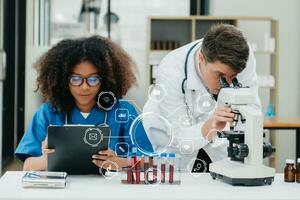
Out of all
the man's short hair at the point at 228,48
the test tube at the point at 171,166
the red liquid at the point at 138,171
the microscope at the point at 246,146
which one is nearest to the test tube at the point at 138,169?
the red liquid at the point at 138,171

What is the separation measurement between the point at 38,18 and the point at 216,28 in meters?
3.85

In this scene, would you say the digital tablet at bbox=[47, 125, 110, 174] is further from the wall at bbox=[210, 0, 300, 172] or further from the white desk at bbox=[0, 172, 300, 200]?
the wall at bbox=[210, 0, 300, 172]

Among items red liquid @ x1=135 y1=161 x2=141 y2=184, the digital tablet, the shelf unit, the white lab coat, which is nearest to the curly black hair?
the white lab coat

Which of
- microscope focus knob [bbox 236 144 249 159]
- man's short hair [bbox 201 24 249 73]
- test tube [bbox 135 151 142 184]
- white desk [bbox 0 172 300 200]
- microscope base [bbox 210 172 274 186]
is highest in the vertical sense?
man's short hair [bbox 201 24 249 73]

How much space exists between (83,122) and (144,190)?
603 millimetres

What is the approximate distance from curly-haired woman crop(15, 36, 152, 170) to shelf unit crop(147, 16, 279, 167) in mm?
2716

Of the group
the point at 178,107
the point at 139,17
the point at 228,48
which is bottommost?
the point at 178,107

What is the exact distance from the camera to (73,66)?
2150 millimetres

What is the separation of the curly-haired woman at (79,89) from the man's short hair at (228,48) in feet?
1.25

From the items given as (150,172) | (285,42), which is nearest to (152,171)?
(150,172)

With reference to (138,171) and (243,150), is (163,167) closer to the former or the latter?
(138,171)

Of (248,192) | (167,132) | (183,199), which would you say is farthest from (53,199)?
(167,132)

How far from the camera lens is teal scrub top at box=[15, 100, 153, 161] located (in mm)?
2162

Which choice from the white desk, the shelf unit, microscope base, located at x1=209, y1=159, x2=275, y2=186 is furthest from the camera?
the shelf unit
